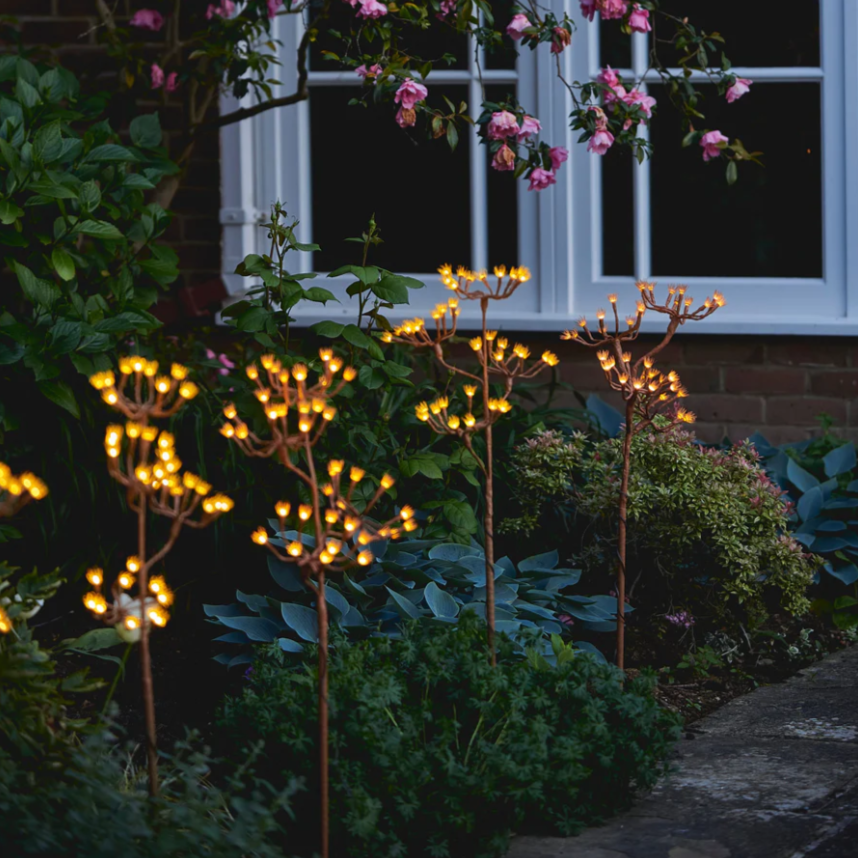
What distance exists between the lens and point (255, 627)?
327 centimetres

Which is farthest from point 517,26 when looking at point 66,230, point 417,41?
point 66,230

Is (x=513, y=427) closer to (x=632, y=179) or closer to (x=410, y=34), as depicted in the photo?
(x=632, y=179)

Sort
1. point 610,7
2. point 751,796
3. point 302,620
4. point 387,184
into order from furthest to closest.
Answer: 1. point 387,184
2. point 610,7
3. point 302,620
4. point 751,796

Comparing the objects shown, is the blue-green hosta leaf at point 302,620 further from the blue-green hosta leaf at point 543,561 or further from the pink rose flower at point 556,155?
the pink rose flower at point 556,155

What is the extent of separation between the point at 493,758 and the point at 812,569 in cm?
178

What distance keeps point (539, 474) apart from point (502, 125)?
1.07 metres

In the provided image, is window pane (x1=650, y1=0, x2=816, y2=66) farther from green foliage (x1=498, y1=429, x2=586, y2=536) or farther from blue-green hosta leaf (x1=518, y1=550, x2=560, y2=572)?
Result: blue-green hosta leaf (x1=518, y1=550, x2=560, y2=572)

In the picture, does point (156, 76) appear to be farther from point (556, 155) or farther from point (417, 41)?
point (556, 155)

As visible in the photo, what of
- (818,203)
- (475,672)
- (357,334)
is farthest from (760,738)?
(818,203)

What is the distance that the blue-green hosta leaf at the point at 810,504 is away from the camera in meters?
4.35

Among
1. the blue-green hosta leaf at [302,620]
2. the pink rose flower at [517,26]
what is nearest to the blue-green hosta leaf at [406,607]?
the blue-green hosta leaf at [302,620]

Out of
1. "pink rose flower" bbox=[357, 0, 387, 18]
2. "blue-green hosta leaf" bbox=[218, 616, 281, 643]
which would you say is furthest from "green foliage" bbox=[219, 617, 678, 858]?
"pink rose flower" bbox=[357, 0, 387, 18]

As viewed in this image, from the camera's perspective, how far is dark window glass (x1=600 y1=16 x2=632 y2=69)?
509 cm

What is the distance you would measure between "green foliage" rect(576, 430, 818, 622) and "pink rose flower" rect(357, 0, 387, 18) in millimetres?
1493
